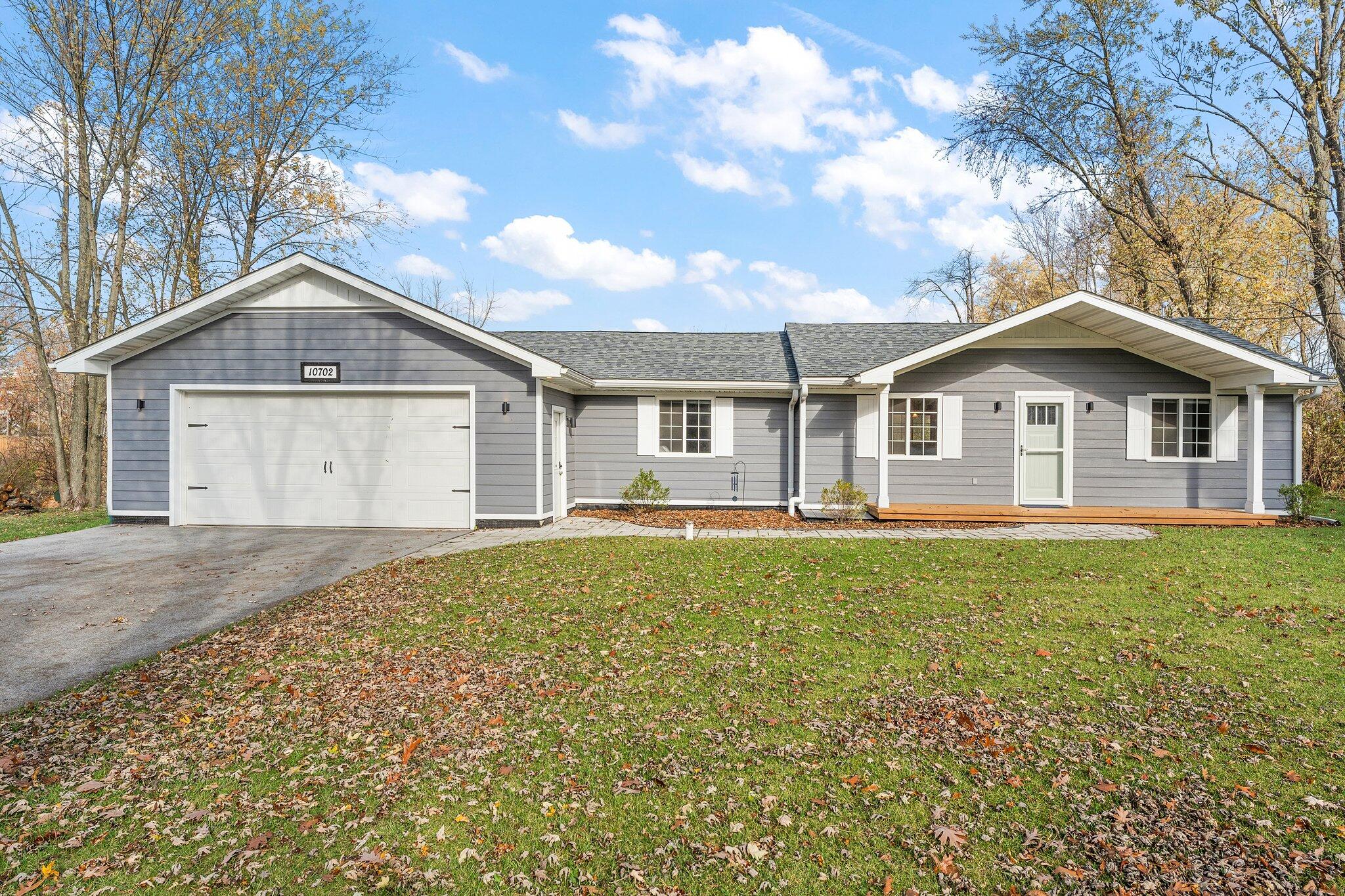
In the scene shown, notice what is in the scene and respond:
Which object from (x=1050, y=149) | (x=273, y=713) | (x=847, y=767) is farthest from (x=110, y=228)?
(x=1050, y=149)

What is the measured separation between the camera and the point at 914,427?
12.3 meters

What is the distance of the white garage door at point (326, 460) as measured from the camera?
10.8 m

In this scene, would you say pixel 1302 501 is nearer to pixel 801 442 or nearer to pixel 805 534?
pixel 801 442

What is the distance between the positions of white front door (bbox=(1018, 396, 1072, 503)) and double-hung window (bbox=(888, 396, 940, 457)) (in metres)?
1.56

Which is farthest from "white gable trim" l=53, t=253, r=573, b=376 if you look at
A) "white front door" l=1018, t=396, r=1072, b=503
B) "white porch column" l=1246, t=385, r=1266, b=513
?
"white porch column" l=1246, t=385, r=1266, b=513

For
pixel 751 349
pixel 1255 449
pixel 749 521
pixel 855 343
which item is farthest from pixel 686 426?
pixel 1255 449

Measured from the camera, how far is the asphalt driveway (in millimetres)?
4758

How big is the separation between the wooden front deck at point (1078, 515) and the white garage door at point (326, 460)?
767 cm

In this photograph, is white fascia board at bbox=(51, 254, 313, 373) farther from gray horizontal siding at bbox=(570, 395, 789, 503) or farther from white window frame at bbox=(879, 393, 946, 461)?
white window frame at bbox=(879, 393, 946, 461)

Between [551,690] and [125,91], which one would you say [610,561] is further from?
[125,91]

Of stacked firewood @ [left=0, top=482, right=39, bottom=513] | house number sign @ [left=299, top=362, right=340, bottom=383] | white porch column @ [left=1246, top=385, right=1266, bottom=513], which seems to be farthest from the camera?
stacked firewood @ [left=0, top=482, right=39, bottom=513]

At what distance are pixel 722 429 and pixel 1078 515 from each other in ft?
21.4

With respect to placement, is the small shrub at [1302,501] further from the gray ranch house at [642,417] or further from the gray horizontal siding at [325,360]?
the gray horizontal siding at [325,360]

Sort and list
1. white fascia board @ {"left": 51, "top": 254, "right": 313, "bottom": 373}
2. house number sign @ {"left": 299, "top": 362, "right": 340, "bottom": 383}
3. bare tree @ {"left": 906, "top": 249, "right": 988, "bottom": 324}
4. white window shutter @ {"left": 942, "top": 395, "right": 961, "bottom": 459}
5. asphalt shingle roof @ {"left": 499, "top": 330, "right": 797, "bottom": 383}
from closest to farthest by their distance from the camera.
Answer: white fascia board @ {"left": 51, "top": 254, "right": 313, "bottom": 373}
house number sign @ {"left": 299, "top": 362, "right": 340, "bottom": 383}
white window shutter @ {"left": 942, "top": 395, "right": 961, "bottom": 459}
asphalt shingle roof @ {"left": 499, "top": 330, "right": 797, "bottom": 383}
bare tree @ {"left": 906, "top": 249, "right": 988, "bottom": 324}
